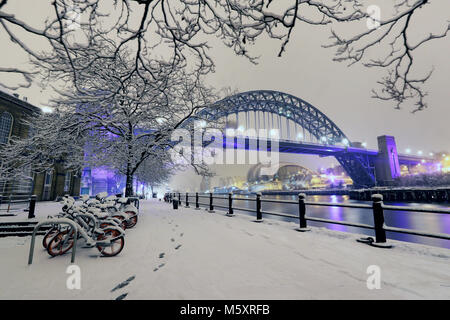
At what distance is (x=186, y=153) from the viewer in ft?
37.9

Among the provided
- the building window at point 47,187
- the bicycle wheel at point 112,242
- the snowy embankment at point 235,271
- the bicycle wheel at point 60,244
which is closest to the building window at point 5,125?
the building window at point 47,187

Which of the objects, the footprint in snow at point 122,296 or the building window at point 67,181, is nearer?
the footprint in snow at point 122,296

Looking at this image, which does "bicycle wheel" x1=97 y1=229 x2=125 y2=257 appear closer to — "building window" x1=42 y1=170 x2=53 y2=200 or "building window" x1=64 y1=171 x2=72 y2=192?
"building window" x1=42 y1=170 x2=53 y2=200

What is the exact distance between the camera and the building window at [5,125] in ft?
59.1

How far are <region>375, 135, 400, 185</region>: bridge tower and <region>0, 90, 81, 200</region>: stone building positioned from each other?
67679mm

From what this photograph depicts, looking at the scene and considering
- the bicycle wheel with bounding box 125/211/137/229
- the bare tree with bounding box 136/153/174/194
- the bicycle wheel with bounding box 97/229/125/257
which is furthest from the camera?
the bare tree with bounding box 136/153/174/194

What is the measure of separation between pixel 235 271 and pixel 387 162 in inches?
2642

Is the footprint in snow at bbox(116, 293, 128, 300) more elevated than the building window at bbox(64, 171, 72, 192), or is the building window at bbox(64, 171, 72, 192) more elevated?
the building window at bbox(64, 171, 72, 192)

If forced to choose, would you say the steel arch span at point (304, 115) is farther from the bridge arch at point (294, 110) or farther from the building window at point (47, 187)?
the building window at point (47, 187)

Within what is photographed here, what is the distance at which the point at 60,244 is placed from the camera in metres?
3.67

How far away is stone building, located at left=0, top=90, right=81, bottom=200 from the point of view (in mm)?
17922

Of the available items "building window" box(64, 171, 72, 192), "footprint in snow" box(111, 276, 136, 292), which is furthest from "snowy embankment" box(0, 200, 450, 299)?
"building window" box(64, 171, 72, 192)

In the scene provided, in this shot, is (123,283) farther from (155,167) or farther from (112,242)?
(155,167)
